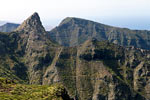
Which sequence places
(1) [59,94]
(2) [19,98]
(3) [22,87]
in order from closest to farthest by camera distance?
(2) [19,98] < (1) [59,94] < (3) [22,87]

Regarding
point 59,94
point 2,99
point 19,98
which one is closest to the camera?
point 2,99

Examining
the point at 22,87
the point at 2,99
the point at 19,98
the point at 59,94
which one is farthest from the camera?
the point at 22,87

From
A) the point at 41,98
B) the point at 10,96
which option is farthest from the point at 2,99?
the point at 41,98

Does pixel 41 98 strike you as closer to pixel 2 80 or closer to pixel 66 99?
pixel 66 99

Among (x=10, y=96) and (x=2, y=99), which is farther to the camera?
(x=10, y=96)

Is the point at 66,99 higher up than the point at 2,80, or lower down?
lower down

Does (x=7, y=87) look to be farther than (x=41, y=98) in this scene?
Yes

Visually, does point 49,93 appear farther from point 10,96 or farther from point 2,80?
point 2,80

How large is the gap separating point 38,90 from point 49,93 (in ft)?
57.3

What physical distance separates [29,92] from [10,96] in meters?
22.1

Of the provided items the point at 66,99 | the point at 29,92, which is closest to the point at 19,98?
the point at 29,92

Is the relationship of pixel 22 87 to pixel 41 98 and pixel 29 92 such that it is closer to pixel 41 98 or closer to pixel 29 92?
pixel 29 92

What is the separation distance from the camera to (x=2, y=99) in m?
143

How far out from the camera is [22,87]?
183m
